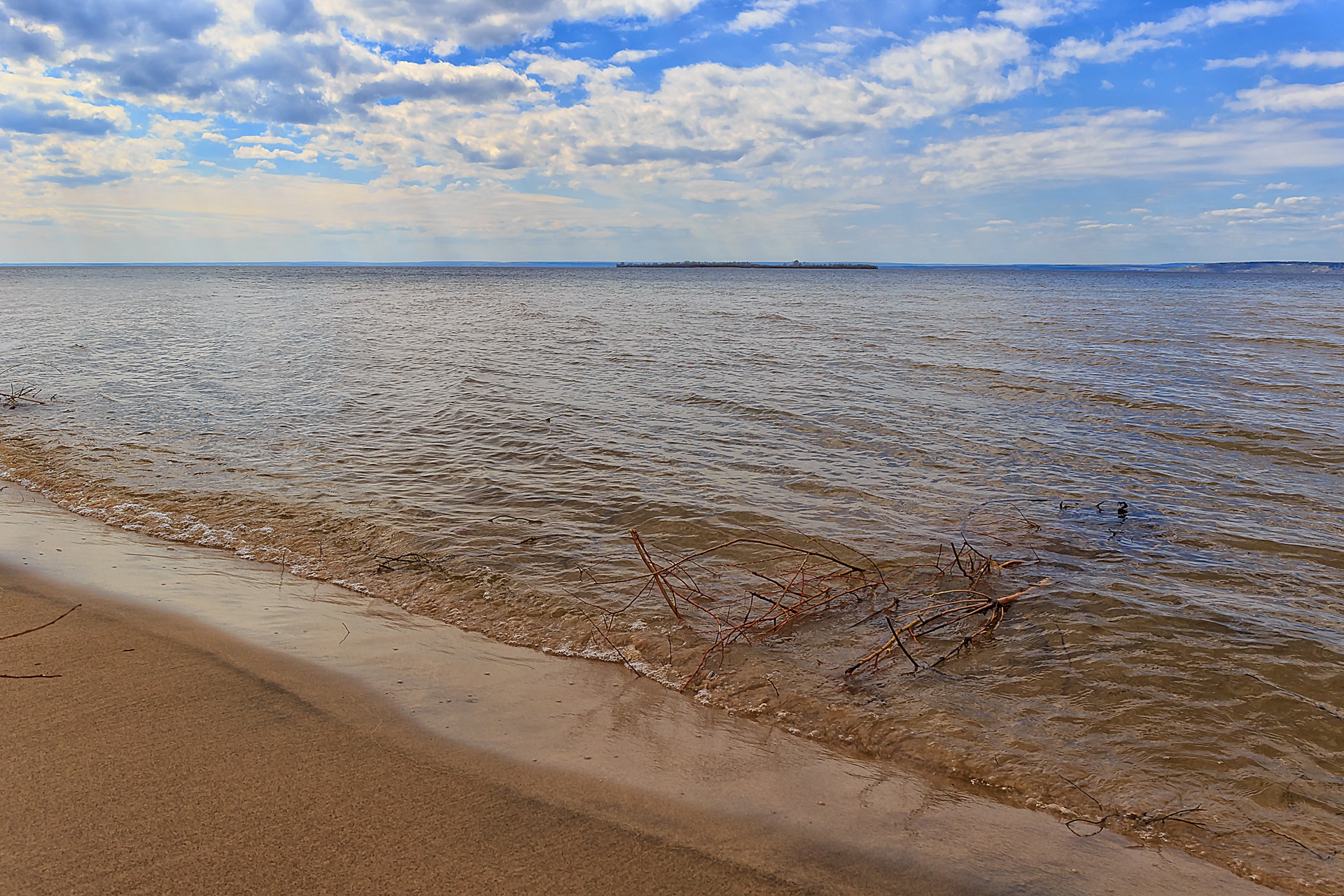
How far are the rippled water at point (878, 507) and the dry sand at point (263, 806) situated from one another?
145 cm

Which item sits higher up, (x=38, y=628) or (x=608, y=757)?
(x=38, y=628)

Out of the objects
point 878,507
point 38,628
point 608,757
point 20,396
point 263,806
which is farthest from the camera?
point 20,396

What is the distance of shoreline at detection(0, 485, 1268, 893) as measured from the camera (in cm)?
283

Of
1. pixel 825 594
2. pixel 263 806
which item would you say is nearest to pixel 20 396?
pixel 263 806

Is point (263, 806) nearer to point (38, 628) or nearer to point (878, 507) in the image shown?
point (38, 628)

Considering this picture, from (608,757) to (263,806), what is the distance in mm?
1454

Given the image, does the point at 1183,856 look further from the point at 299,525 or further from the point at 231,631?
the point at 299,525

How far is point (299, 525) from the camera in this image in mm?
6754

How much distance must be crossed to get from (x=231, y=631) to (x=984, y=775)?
451cm

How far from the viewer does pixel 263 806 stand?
2.83m

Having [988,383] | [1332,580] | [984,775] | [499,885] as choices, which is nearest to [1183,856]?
[984,775]

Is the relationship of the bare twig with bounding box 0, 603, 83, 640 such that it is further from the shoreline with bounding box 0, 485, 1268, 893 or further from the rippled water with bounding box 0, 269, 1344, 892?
the rippled water with bounding box 0, 269, 1344, 892

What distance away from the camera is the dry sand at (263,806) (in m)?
2.50

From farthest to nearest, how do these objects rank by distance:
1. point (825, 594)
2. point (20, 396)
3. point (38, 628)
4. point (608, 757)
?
point (20, 396)
point (825, 594)
point (38, 628)
point (608, 757)
